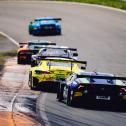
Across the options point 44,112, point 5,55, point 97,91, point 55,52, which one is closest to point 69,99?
point 97,91

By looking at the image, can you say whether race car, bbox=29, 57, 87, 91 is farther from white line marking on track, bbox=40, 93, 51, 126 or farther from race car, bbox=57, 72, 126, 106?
race car, bbox=57, 72, 126, 106

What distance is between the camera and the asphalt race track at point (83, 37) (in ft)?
57.0

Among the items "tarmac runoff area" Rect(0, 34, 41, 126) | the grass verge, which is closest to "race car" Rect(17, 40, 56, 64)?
the grass verge

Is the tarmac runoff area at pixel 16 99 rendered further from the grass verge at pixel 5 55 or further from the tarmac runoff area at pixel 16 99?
the grass verge at pixel 5 55

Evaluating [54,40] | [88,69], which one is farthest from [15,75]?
[54,40]

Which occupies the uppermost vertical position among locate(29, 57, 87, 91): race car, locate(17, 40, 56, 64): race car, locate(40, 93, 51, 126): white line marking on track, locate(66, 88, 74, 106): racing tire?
locate(17, 40, 56, 64): race car

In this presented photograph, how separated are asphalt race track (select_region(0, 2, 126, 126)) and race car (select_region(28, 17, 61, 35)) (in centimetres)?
64

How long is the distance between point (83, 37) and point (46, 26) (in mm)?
3230

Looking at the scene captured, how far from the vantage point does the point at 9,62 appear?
120ft

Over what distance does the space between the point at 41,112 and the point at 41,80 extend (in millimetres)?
5636

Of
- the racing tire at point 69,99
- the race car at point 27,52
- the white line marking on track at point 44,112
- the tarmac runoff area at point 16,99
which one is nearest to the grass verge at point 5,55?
the race car at point 27,52

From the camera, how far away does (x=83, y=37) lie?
49.8 metres

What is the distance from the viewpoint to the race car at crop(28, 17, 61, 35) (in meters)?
51.0

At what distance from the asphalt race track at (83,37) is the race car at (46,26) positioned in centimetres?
64
